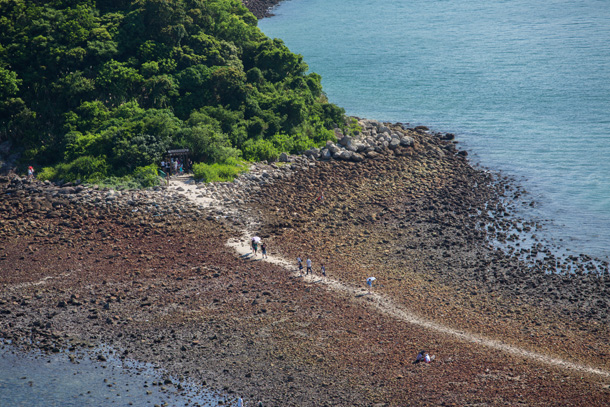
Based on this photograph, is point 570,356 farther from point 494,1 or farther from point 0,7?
point 494,1

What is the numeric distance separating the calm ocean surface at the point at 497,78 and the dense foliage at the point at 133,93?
20.6 m

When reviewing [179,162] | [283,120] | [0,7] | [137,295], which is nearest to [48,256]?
[137,295]

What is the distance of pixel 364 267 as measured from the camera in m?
47.0

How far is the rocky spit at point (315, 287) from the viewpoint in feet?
115

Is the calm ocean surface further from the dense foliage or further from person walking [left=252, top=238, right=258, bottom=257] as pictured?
person walking [left=252, top=238, right=258, bottom=257]

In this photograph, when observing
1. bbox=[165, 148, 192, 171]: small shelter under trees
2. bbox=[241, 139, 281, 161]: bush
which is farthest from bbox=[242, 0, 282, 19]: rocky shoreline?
bbox=[165, 148, 192, 171]: small shelter under trees

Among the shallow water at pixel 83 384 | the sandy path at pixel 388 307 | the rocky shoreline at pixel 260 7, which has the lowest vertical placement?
the shallow water at pixel 83 384

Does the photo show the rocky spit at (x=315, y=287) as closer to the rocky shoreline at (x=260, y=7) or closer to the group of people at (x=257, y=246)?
the group of people at (x=257, y=246)

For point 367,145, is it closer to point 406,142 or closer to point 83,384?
point 406,142

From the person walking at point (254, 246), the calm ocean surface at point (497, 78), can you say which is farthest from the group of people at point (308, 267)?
the calm ocean surface at point (497, 78)

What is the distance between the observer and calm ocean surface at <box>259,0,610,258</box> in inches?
2549

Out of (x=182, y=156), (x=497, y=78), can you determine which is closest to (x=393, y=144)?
(x=182, y=156)

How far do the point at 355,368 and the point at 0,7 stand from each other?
5669 centimetres

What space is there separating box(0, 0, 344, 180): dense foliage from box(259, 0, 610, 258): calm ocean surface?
67.5 ft
